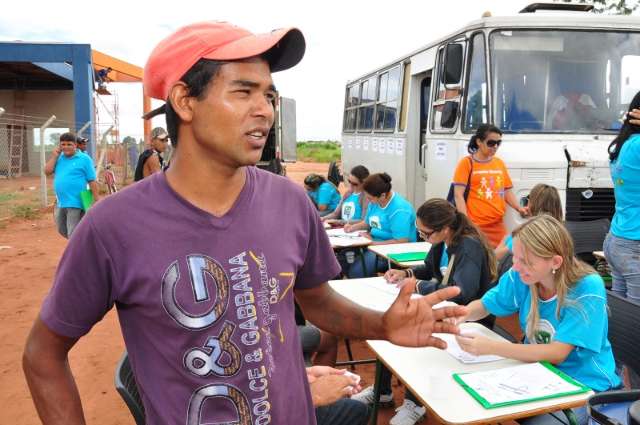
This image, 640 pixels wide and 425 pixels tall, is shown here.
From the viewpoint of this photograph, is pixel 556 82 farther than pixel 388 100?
No

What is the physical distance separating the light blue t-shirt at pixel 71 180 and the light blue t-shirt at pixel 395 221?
12.7 feet

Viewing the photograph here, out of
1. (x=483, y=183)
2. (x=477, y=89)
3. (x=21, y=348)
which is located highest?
(x=477, y=89)

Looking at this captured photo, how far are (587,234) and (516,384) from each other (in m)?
3.38

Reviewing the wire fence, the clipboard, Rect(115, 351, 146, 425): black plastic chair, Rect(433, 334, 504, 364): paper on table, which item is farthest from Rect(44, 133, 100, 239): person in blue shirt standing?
the wire fence

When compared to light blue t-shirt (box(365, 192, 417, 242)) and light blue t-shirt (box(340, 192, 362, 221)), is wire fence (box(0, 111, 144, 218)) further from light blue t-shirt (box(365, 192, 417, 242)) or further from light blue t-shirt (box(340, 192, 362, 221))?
light blue t-shirt (box(365, 192, 417, 242))

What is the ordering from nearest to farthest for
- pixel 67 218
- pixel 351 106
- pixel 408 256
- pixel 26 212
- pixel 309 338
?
pixel 309 338 < pixel 408 256 < pixel 67 218 < pixel 351 106 < pixel 26 212

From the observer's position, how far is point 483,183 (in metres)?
5.35

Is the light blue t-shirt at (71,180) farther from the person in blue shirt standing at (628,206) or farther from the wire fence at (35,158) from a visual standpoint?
the wire fence at (35,158)

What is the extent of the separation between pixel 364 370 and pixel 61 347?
381 centimetres

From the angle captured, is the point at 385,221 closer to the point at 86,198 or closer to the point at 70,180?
the point at 86,198

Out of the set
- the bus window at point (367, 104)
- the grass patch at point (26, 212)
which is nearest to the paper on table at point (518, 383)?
the bus window at point (367, 104)

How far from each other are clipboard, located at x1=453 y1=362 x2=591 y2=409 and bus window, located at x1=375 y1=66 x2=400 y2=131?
6.50 meters

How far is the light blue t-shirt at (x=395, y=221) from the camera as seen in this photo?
589 centimetres

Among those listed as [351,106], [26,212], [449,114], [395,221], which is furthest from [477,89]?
[26,212]
